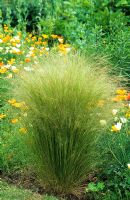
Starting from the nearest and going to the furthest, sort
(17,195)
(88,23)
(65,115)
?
1. (65,115)
2. (17,195)
3. (88,23)

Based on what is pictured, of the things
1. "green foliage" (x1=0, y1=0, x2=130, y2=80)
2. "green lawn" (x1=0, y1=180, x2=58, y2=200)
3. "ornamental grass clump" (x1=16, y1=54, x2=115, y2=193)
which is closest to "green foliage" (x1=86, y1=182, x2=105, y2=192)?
"ornamental grass clump" (x1=16, y1=54, x2=115, y2=193)

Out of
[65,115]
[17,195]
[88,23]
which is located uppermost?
[65,115]

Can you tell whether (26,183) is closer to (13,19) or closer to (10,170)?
(10,170)

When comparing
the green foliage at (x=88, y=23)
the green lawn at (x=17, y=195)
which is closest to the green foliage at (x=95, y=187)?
the green lawn at (x=17, y=195)

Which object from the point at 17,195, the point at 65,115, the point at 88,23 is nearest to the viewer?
the point at 65,115

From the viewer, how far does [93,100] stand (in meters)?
4.64

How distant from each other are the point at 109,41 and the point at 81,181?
10.1 feet

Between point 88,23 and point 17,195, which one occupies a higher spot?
point 88,23

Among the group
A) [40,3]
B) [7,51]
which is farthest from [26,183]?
[40,3]

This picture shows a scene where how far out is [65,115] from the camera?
4.59m

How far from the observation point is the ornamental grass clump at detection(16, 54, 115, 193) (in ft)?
15.1

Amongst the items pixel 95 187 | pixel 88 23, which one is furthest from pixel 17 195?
pixel 88 23

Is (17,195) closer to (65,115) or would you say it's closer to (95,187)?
(95,187)

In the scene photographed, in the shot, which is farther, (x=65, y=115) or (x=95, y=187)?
(x=95, y=187)
